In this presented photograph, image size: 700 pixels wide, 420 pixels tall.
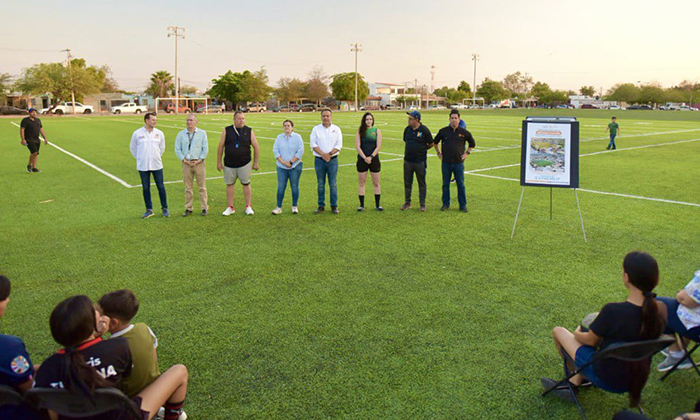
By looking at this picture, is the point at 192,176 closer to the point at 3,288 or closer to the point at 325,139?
the point at 325,139

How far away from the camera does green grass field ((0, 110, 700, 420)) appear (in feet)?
Answer: 13.0

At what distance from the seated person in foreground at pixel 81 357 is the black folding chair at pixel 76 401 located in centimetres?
4

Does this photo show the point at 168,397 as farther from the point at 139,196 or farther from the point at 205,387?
the point at 139,196

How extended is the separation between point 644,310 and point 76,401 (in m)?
3.18

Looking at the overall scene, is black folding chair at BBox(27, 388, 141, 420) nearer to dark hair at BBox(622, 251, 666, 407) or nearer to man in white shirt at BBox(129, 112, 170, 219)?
dark hair at BBox(622, 251, 666, 407)

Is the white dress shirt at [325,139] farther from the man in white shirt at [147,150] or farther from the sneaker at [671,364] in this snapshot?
the sneaker at [671,364]

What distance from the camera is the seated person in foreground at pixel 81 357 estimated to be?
98.9 inches

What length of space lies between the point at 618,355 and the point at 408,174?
728 centimetres

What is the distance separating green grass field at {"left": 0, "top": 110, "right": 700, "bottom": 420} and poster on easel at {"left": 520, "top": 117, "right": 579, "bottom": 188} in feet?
2.86

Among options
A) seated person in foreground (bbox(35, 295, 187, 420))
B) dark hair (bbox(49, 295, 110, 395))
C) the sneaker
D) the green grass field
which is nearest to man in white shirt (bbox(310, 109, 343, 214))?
the green grass field

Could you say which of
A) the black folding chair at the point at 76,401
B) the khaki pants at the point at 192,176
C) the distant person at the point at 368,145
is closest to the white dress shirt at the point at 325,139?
the distant person at the point at 368,145

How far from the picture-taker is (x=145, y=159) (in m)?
9.41

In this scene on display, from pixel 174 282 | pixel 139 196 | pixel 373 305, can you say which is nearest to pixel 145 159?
pixel 139 196

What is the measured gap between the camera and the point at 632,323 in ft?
10.3
